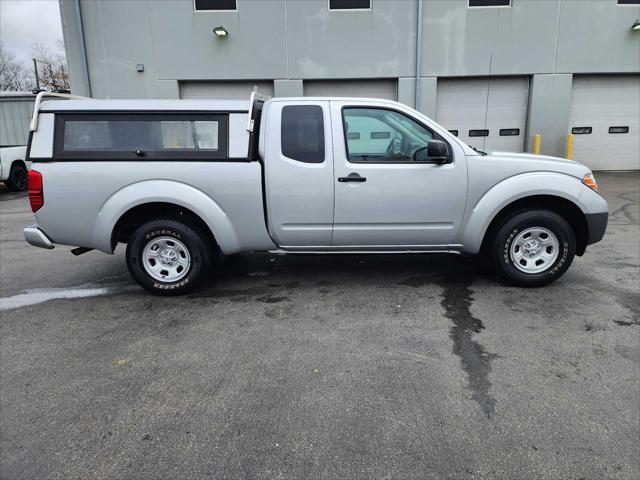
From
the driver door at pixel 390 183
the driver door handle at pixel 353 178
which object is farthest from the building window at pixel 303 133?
the driver door handle at pixel 353 178

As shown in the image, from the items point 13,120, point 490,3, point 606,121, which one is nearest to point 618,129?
point 606,121

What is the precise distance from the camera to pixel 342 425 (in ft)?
8.91

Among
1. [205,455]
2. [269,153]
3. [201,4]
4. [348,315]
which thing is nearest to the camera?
[205,455]

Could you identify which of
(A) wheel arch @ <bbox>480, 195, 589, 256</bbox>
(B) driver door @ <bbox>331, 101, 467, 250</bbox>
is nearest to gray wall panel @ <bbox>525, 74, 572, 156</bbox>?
(A) wheel arch @ <bbox>480, 195, 589, 256</bbox>

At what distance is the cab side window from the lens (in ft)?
15.6

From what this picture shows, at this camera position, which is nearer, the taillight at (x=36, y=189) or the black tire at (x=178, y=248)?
the taillight at (x=36, y=189)

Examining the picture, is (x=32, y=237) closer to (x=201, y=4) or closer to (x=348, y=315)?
(x=348, y=315)

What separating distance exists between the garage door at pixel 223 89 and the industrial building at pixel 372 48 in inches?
3.9

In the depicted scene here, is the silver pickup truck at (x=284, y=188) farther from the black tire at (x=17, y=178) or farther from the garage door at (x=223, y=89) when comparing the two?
the black tire at (x=17, y=178)

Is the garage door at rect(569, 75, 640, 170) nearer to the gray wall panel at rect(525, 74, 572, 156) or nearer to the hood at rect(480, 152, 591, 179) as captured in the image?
the gray wall panel at rect(525, 74, 572, 156)

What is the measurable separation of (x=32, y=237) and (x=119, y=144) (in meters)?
1.30

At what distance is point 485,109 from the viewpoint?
47.5ft

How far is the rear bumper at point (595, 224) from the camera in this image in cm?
475

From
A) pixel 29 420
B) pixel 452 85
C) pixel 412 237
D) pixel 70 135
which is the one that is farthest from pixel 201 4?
pixel 29 420
